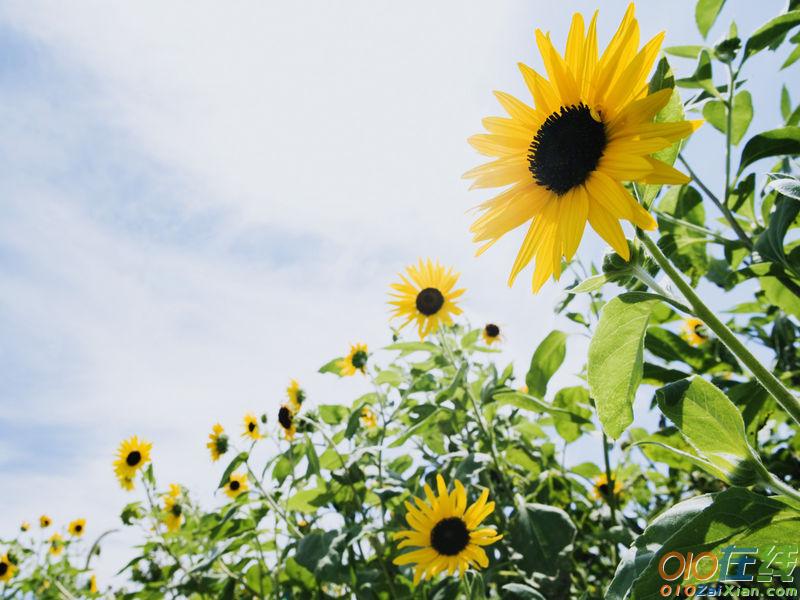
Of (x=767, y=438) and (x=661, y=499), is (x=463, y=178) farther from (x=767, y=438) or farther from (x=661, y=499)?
(x=661, y=499)

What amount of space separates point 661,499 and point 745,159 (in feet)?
6.31

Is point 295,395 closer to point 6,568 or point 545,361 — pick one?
point 545,361

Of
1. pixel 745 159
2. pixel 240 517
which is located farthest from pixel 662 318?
pixel 240 517

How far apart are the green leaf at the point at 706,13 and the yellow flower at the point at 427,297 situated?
1724mm

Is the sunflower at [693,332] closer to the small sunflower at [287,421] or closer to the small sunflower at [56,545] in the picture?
the small sunflower at [287,421]

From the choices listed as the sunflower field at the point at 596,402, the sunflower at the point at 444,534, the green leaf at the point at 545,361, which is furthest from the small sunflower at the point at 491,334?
the green leaf at the point at 545,361

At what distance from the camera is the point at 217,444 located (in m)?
3.81

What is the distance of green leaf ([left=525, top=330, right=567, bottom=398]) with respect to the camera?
160cm

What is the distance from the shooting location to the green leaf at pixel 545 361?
1.60 meters

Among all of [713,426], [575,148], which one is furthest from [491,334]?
[713,426]

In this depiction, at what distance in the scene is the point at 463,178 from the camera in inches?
48.8

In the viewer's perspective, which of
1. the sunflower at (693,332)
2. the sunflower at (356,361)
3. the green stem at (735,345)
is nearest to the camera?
the green stem at (735,345)

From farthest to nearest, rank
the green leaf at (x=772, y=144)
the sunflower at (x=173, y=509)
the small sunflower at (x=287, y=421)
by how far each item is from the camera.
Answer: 1. the sunflower at (x=173, y=509)
2. the small sunflower at (x=287, y=421)
3. the green leaf at (x=772, y=144)

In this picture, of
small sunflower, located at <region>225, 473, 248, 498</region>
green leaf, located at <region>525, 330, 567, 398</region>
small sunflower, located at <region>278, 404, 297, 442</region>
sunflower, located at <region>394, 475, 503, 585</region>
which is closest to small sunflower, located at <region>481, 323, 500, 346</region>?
small sunflower, located at <region>278, 404, 297, 442</region>
